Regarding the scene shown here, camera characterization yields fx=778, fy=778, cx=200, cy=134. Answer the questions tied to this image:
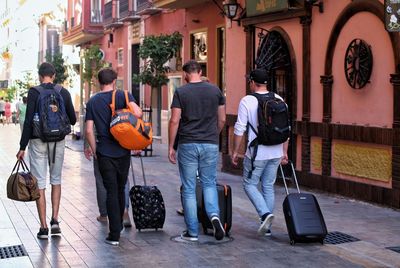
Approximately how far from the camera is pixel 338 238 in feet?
28.9

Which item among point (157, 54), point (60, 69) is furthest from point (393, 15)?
point (60, 69)

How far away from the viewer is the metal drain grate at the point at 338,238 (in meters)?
8.62

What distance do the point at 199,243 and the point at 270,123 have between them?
1.53 metres

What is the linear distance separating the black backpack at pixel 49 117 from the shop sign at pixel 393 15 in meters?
3.63

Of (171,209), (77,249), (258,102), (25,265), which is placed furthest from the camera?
(171,209)

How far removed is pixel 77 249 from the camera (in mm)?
8055

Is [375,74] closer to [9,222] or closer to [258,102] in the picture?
[258,102]

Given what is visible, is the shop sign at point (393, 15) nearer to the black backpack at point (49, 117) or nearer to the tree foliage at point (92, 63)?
the black backpack at point (49, 117)

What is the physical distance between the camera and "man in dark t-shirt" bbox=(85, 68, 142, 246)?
818cm

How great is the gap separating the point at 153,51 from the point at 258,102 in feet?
44.6

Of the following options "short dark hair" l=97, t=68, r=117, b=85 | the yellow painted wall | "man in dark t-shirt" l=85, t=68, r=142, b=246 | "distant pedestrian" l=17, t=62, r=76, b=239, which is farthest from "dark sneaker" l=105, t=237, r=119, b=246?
the yellow painted wall

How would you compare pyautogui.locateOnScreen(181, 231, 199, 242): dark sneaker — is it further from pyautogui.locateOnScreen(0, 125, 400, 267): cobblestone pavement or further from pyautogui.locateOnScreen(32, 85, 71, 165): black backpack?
pyautogui.locateOnScreen(32, 85, 71, 165): black backpack

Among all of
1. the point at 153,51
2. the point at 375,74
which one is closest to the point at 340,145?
the point at 375,74

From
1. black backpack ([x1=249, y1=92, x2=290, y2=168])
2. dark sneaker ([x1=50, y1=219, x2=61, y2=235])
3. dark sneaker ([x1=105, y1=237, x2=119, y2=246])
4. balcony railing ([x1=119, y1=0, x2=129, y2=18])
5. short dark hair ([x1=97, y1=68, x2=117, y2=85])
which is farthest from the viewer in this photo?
balcony railing ([x1=119, y1=0, x2=129, y2=18])
